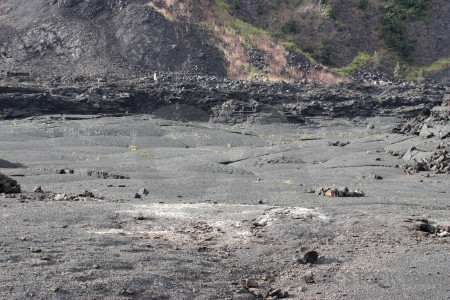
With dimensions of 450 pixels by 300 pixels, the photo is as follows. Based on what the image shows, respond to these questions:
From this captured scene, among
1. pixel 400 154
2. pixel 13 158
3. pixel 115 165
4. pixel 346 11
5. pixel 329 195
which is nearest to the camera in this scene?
pixel 329 195

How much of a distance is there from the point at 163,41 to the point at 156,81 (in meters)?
10.5

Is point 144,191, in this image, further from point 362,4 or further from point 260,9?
point 362,4

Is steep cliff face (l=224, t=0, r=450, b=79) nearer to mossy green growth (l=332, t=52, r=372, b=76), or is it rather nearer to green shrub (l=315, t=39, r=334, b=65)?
green shrub (l=315, t=39, r=334, b=65)

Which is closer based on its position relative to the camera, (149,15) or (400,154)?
(400,154)

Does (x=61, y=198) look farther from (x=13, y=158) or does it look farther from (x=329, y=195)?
(x=13, y=158)

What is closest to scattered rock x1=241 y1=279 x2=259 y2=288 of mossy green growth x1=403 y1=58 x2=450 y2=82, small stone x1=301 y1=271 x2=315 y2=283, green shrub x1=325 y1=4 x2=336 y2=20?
small stone x1=301 y1=271 x2=315 y2=283

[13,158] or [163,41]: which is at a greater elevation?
[163,41]

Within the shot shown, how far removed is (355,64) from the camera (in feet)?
172

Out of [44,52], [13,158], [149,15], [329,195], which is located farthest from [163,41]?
[329,195]

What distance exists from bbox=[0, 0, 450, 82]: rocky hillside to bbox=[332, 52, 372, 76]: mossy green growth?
3.8 inches

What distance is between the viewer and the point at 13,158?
789 inches

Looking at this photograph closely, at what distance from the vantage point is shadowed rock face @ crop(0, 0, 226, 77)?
44.1 metres

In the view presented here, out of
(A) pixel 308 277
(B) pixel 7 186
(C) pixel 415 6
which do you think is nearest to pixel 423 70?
(C) pixel 415 6

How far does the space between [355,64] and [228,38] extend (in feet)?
42.1
